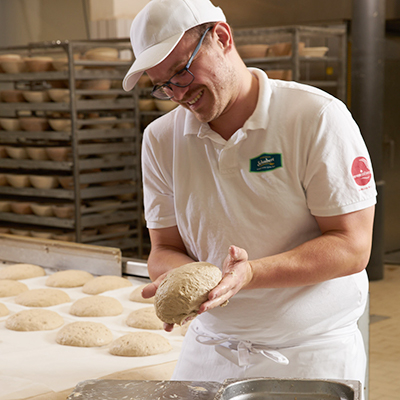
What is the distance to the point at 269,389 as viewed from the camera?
3.54ft

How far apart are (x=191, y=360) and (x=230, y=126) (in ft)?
1.91

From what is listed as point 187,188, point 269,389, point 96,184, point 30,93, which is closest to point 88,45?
point 30,93

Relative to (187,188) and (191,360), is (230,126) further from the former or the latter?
(191,360)

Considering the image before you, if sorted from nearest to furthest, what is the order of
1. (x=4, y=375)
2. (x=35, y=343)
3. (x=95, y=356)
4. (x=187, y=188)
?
(x=187, y=188)
(x=4, y=375)
(x=95, y=356)
(x=35, y=343)

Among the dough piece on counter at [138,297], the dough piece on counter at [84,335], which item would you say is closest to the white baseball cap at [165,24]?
the dough piece on counter at [84,335]

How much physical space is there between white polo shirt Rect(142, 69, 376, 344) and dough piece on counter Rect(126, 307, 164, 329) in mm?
1014

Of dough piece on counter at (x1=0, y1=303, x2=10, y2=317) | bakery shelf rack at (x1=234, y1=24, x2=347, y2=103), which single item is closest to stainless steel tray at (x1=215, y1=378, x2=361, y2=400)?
dough piece on counter at (x1=0, y1=303, x2=10, y2=317)

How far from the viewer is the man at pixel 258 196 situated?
121cm

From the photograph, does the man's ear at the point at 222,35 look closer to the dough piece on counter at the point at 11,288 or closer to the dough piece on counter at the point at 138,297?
the dough piece on counter at the point at 138,297

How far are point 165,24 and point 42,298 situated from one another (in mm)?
1795

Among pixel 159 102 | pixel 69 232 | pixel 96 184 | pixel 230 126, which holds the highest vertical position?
pixel 230 126

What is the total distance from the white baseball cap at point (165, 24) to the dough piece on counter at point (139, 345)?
3.86ft

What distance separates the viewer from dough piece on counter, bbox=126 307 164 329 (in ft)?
7.80

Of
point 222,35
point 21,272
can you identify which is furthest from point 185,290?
point 21,272
